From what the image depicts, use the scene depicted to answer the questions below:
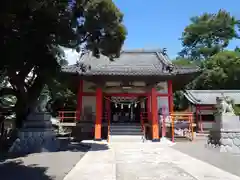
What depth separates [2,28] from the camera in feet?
15.8

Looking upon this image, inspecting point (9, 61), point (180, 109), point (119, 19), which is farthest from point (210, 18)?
point (9, 61)

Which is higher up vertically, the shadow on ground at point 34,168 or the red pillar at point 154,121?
the red pillar at point 154,121

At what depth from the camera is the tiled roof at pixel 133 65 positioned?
41.8ft

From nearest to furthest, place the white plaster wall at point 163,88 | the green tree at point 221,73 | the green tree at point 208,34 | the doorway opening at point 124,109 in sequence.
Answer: the white plaster wall at point 163,88
the doorway opening at point 124,109
the green tree at point 221,73
the green tree at point 208,34

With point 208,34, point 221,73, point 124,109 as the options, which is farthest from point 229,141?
point 208,34

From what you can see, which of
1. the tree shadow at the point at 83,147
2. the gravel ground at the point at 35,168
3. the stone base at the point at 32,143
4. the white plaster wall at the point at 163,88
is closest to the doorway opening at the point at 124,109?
the white plaster wall at the point at 163,88

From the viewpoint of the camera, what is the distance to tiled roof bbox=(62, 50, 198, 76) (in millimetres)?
12742

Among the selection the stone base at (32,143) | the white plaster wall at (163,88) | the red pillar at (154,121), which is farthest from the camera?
the white plaster wall at (163,88)

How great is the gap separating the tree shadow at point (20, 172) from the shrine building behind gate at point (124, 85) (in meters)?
6.61

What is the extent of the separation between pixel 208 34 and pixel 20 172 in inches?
1665

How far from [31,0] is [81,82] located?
10.3 meters

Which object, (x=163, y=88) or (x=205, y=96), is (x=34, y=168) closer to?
(x=163, y=88)

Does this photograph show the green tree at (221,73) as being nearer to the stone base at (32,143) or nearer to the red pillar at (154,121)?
the red pillar at (154,121)

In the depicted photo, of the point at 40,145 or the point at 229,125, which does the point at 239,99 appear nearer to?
the point at 229,125
